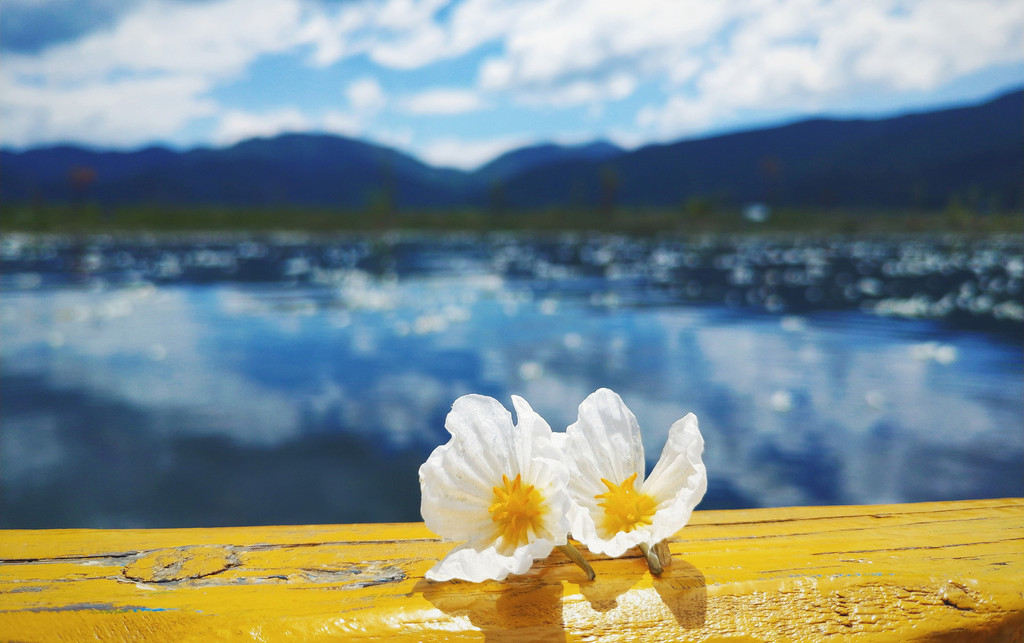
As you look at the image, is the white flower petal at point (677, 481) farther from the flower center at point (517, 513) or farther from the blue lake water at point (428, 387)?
the blue lake water at point (428, 387)

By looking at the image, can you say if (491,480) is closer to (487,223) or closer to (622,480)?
(622,480)

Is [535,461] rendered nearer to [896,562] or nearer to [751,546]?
[751,546]

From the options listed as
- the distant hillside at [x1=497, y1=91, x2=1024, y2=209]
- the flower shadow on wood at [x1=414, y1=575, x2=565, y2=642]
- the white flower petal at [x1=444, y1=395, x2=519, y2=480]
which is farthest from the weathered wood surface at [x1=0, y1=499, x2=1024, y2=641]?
the distant hillside at [x1=497, y1=91, x2=1024, y2=209]

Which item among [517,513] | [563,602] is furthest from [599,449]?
[563,602]

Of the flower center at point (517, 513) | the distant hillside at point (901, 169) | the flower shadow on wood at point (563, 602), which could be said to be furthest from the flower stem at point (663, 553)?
the distant hillside at point (901, 169)

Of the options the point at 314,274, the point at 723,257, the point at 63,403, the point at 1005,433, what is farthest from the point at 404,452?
the point at 723,257
